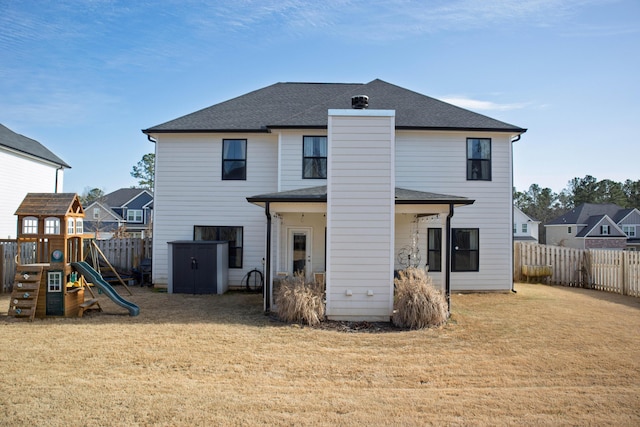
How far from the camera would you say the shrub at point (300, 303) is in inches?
354

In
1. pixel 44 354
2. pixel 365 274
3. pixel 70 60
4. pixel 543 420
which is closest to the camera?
pixel 543 420

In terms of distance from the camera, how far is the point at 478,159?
46.4ft

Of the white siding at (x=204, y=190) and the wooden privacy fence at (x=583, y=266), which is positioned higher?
the white siding at (x=204, y=190)

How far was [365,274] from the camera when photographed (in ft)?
31.1

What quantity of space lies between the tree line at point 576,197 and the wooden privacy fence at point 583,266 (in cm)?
3756

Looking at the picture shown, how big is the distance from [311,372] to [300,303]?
3203mm

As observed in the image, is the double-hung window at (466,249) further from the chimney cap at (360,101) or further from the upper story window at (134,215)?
the upper story window at (134,215)

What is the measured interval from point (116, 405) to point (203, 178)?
10.5 metres

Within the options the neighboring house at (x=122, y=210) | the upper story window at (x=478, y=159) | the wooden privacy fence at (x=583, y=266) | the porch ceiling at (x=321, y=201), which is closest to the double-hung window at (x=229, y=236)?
the porch ceiling at (x=321, y=201)

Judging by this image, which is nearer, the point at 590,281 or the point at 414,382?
the point at 414,382

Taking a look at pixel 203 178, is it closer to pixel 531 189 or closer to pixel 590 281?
pixel 590 281

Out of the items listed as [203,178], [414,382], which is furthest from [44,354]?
[203,178]

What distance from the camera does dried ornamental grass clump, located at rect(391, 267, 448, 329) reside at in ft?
28.7

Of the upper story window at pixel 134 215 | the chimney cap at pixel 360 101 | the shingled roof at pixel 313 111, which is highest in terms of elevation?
the shingled roof at pixel 313 111
